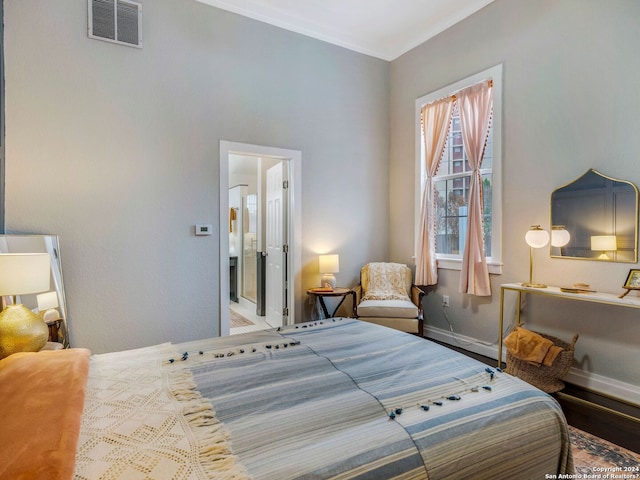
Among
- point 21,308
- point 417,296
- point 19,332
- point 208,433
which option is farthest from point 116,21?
point 417,296

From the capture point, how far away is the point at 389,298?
3859mm

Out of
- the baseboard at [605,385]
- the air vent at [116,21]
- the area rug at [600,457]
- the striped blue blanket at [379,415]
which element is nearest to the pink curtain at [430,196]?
the baseboard at [605,385]

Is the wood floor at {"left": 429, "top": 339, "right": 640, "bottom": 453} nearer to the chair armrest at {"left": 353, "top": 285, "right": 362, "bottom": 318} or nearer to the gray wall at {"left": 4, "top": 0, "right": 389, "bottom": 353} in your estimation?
the chair armrest at {"left": 353, "top": 285, "right": 362, "bottom": 318}

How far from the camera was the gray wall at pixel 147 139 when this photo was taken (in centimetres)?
273

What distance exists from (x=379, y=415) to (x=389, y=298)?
276 cm

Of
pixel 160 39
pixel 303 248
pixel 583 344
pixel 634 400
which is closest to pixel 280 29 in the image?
pixel 160 39

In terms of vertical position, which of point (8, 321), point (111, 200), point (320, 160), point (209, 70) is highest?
point (209, 70)

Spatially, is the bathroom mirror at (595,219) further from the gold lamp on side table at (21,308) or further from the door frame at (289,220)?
the gold lamp on side table at (21,308)

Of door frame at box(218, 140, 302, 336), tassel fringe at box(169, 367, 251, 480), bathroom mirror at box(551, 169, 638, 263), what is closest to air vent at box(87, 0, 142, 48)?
door frame at box(218, 140, 302, 336)

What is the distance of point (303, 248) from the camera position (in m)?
3.99

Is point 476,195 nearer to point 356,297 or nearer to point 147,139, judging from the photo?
point 356,297

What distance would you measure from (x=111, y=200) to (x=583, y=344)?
409cm

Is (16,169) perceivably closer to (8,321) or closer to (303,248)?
(8,321)

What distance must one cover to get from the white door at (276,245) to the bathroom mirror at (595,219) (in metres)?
2.67
